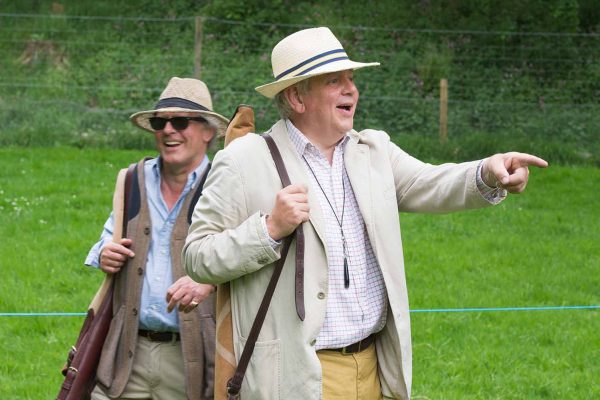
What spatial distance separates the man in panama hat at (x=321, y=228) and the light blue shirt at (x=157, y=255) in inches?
35.5

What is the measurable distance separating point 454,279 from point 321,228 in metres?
6.35

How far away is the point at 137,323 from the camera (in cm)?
480

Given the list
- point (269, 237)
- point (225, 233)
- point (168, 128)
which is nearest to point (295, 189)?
point (269, 237)

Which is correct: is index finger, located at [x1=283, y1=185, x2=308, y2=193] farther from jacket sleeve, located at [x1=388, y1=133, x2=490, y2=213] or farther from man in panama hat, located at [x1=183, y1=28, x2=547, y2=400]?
jacket sleeve, located at [x1=388, y1=133, x2=490, y2=213]

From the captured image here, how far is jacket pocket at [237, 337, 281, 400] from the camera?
381 cm

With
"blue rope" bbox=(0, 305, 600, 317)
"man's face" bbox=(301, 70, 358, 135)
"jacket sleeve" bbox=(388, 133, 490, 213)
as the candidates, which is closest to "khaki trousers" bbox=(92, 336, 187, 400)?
"jacket sleeve" bbox=(388, 133, 490, 213)

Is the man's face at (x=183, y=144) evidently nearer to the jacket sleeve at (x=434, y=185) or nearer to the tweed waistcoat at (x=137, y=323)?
the tweed waistcoat at (x=137, y=323)

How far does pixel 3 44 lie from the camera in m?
20.4

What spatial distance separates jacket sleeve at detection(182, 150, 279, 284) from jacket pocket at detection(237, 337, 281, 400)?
0.26m

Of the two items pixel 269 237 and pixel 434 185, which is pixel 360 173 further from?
pixel 269 237

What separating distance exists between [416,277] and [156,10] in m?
13.9

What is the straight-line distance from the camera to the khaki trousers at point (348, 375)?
153 inches

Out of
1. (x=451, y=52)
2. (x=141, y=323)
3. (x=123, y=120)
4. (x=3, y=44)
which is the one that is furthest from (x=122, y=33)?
(x=141, y=323)

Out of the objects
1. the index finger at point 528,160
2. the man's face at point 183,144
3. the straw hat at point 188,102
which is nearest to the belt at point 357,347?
the index finger at point 528,160
